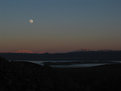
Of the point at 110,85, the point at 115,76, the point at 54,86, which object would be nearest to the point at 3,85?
the point at 54,86

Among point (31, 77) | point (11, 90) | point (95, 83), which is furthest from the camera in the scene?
point (95, 83)

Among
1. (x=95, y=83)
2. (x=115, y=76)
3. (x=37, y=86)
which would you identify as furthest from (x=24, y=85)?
(x=115, y=76)

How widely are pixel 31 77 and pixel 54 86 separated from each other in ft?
5.94

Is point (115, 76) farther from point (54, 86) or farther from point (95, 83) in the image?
point (54, 86)

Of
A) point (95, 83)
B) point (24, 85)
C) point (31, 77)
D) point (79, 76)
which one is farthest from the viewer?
point (79, 76)

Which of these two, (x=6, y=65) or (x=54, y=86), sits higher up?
(x=6, y=65)

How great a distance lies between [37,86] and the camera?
15047 millimetres

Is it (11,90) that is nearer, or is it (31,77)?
(11,90)

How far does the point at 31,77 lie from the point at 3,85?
8.28ft

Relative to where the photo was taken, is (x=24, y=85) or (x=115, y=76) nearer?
(x=24, y=85)

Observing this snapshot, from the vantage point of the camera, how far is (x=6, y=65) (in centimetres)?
1669

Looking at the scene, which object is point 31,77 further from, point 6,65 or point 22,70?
point 6,65

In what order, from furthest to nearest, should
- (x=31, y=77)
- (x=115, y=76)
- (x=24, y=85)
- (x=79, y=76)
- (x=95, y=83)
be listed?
(x=79, y=76), (x=115, y=76), (x=95, y=83), (x=31, y=77), (x=24, y=85)

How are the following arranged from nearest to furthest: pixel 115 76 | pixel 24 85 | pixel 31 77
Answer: pixel 24 85
pixel 31 77
pixel 115 76
